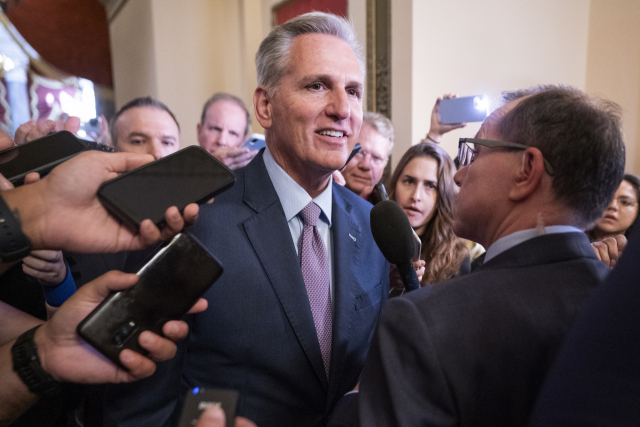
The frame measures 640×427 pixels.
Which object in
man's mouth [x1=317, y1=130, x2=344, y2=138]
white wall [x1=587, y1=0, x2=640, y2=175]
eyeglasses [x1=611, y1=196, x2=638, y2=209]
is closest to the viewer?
man's mouth [x1=317, y1=130, x2=344, y2=138]

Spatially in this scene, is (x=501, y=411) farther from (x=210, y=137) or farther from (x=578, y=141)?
(x=210, y=137)

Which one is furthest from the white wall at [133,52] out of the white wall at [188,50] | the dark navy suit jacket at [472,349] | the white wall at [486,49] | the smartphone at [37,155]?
the dark navy suit jacket at [472,349]

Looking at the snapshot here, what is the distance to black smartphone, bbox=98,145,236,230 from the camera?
31.6 inches

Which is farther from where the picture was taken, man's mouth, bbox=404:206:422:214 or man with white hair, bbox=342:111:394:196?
man with white hair, bbox=342:111:394:196

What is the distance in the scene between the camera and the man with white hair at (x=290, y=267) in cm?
104

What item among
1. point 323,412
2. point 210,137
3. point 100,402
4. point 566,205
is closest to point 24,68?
point 210,137

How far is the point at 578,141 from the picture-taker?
2.68 ft

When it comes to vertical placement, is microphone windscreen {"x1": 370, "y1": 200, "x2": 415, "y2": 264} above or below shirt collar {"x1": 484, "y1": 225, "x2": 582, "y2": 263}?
below

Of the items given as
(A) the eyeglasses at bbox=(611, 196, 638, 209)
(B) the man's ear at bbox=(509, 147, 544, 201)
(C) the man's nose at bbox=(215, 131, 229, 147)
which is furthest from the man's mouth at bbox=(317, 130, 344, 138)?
(A) the eyeglasses at bbox=(611, 196, 638, 209)

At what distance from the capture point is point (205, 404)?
0.61 metres

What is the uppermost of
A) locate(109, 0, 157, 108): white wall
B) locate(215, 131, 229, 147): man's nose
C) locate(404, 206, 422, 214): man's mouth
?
locate(109, 0, 157, 108): white wall

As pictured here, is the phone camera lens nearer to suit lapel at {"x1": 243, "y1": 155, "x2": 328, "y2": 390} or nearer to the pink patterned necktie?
suit lapel at {"x1": 243, "y1": 155, "x2": 328, "y2": 390}

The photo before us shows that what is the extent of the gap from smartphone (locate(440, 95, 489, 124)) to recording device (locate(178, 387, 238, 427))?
2.32 meters

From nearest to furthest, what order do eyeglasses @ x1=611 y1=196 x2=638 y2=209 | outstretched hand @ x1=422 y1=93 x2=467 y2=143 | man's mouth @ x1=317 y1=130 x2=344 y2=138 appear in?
man's mouth @ x1=317 y1=130 x2=344 y2=138
outstretched hand @ x1=422 y1=93 x2=467 y2=143
eyeglasses @ x1=611 y1=196 x2=638 y2=209
